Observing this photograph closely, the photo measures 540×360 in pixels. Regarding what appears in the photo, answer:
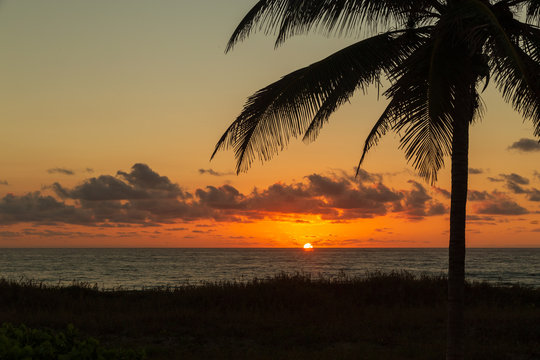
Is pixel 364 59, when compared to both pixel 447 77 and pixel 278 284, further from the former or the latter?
pixel 278 284

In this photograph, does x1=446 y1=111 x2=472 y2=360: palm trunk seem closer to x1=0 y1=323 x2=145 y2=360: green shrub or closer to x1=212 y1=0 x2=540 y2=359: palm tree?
x1=212 y1=0 x2=540 y2=359: palm tree

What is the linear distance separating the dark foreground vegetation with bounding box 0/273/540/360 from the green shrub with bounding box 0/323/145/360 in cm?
347

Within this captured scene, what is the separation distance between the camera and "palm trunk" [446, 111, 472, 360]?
7.83 metres

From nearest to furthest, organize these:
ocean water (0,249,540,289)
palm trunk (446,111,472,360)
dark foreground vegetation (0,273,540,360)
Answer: palm trunk (446,111,472,360) < dark foreground vegetation (0,273,540,360) < ocean water (0,249,540,289)

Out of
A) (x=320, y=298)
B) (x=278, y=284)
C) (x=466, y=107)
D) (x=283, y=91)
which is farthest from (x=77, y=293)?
(x=466, y=107)

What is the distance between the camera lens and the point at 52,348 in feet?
17.1

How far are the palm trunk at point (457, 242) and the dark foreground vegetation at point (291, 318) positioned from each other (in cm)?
345

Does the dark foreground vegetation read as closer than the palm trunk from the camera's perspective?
No

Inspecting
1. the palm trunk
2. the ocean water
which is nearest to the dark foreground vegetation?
the ocean water

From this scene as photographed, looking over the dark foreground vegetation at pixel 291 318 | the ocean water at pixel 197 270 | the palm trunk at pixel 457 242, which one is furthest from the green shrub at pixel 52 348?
the ocean water at pixel 197 270

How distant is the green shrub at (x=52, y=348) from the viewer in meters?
4.94

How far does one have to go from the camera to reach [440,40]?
25.0 ft

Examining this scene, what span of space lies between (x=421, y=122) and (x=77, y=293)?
17.4 m

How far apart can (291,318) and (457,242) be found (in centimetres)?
A: 869
